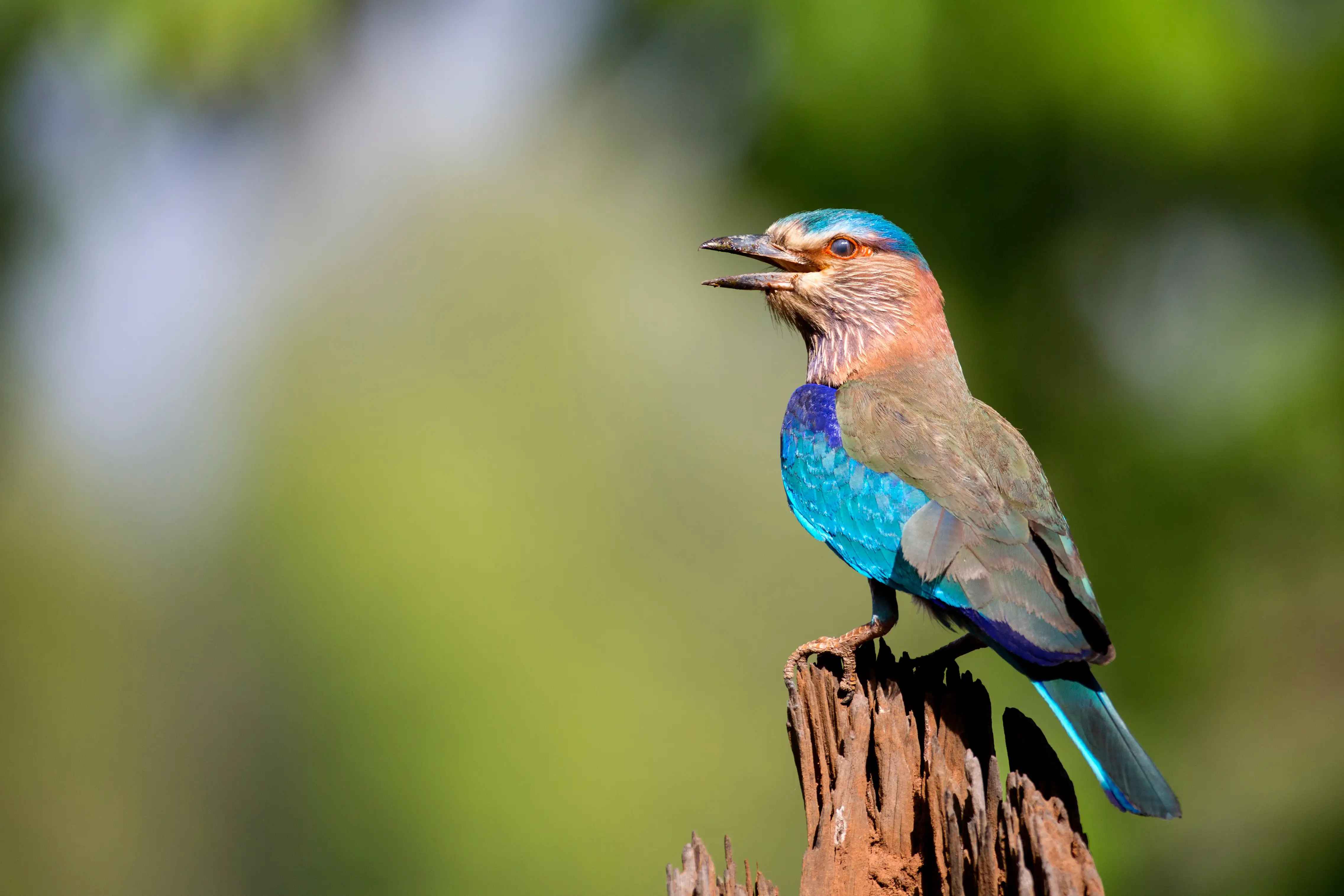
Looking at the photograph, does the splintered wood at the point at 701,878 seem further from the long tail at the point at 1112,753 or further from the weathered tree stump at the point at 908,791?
the long tail at the point at 1112,753

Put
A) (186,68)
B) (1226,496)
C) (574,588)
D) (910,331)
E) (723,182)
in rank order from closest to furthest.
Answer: (910,331) < (1226,496) < (723,182) < (186,68) < (574,588)

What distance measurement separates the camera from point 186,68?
11.0m

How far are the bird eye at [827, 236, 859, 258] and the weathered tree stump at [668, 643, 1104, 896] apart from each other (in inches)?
73.6

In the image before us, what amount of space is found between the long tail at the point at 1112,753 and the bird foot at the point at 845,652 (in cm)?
68

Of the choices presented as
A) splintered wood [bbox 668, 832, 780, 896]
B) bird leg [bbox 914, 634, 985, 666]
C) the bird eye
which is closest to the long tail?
bird leg [bbox 914, 634, 985, 666]

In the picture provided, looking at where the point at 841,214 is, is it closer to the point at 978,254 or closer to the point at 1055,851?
the point at 1055,851

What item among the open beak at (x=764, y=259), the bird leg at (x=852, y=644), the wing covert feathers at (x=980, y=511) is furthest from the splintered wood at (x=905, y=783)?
the open beak at (x=764, y=259)

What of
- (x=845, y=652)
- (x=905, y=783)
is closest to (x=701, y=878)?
(x=905, y=783)

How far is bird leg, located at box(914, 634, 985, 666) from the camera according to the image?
3861mm

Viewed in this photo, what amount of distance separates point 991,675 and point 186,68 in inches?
363

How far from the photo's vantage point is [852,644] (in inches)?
160

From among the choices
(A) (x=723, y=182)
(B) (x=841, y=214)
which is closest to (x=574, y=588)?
(A) (x=723, y=182)

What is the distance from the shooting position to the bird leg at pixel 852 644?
401cm

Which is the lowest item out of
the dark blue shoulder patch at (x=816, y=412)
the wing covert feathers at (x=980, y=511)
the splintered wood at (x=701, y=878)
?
the splintered wood at (x=701, y=878)
